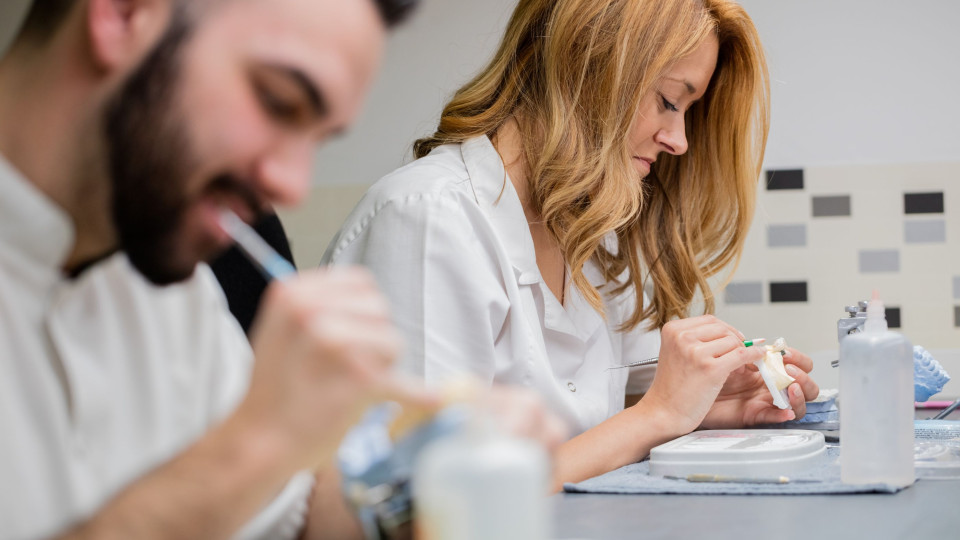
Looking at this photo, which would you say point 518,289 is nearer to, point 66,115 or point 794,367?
point 794,367

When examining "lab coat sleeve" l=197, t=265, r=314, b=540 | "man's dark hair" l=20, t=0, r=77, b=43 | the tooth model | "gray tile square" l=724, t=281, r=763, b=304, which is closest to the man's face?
"man's dark hair" l=20, t=0, r=77, b=43

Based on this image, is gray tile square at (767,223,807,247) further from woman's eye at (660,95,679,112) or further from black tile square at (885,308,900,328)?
woman's eye at (660,95,679,112)

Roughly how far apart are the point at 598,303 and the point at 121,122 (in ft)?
3.90

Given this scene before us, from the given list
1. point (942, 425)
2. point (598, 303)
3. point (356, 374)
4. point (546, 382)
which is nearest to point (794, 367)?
point (942, 425)

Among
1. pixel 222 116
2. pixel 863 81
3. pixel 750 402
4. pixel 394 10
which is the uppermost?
pixel 863 81

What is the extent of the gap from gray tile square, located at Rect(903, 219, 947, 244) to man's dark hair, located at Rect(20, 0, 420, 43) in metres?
2.22

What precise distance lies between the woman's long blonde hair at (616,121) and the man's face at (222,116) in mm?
1002

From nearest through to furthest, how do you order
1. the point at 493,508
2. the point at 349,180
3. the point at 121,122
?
the point at 493,508 → the point at 121,122 → the point at 349,180

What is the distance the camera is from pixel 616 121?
1811mm

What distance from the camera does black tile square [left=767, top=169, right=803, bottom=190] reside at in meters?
2.75

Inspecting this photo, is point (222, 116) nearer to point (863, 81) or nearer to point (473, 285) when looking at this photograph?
point (473, 285)

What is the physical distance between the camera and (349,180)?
2816mm

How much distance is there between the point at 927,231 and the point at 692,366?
144cm

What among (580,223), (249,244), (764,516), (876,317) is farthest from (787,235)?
(249,244)
